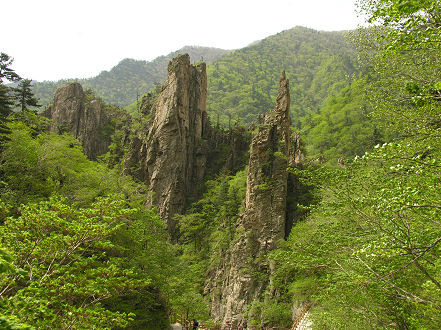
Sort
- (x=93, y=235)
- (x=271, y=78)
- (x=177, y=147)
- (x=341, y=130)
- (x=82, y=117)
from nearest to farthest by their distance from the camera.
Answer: (x=93, y=235) < (x=177, y=147) < (x=82, y=117) < (x=341, y=130) < (x=271, y=78)

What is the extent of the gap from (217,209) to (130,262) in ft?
80.1

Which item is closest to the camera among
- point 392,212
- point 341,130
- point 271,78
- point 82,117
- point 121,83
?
point 392,212

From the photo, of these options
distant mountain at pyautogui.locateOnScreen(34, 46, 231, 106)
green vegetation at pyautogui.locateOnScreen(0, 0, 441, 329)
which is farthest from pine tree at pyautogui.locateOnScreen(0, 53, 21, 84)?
distant mountain at pyautogui.locateOnScreen(34, 46, 231, 106)

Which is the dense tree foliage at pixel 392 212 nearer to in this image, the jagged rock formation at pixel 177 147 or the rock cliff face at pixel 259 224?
the rock cliff face at pixel 259 224

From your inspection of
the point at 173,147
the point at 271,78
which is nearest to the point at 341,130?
the point at 173,147

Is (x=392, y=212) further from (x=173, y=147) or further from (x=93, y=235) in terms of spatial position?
(x=173, y=147)

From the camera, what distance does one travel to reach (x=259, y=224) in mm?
25719

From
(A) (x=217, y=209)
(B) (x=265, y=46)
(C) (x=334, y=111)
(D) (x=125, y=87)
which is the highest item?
(B) (x=265, y=46)

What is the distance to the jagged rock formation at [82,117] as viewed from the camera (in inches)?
2039

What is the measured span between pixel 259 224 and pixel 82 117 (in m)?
42.4

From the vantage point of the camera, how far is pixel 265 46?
164 meters

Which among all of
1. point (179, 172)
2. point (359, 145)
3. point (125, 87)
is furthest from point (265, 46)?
point (179, 172)

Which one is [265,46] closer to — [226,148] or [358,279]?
[226,148]

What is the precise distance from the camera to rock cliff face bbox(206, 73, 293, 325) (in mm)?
23878
